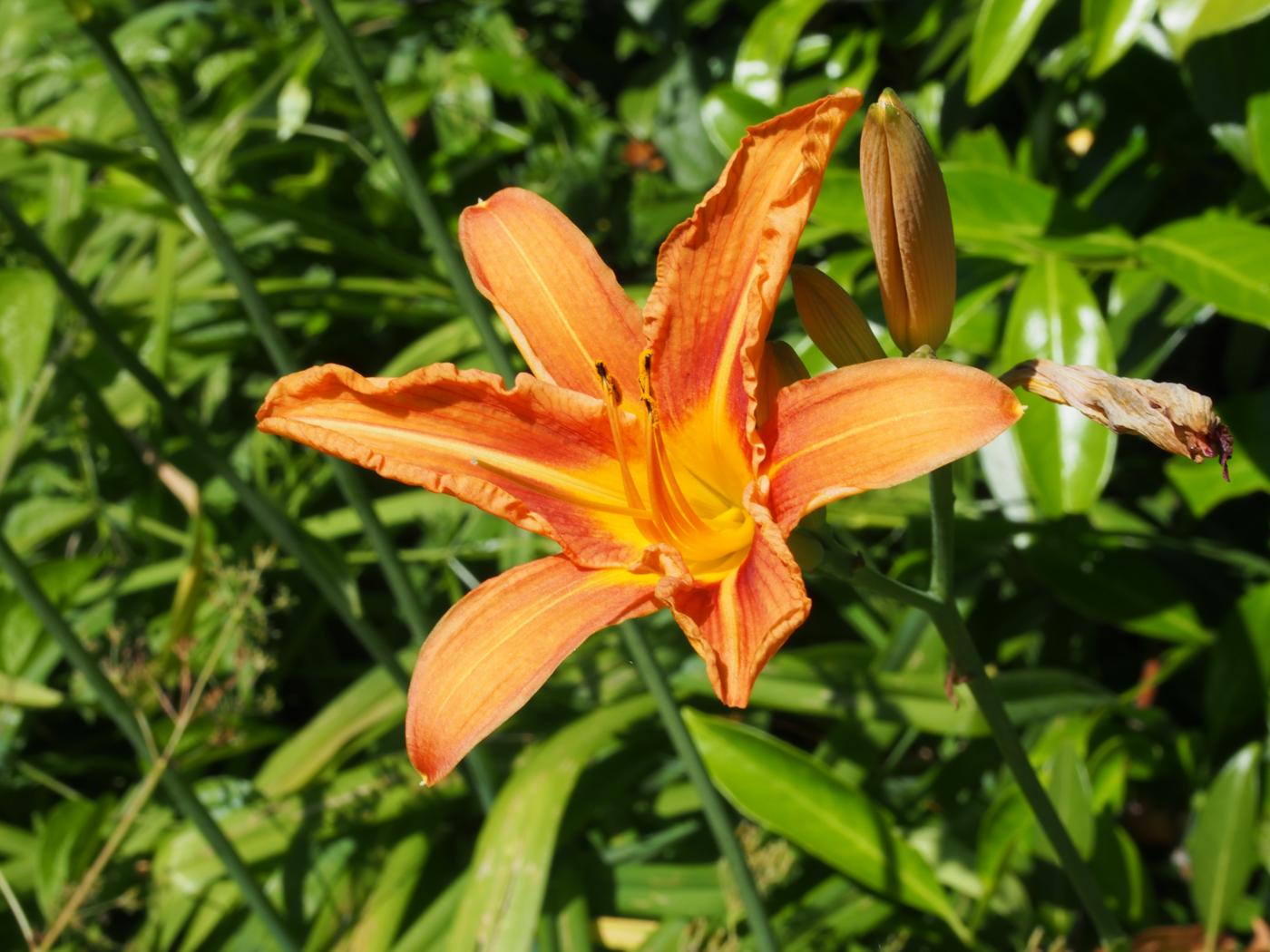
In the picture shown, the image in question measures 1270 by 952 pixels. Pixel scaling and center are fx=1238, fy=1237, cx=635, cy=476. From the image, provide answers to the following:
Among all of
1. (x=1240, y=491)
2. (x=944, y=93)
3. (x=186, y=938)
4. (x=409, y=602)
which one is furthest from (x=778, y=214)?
(x=186, y=938)

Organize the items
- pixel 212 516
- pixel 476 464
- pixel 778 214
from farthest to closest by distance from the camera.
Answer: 1. pixel 212 516
2. pixel 476 464
3. pixel 778 214

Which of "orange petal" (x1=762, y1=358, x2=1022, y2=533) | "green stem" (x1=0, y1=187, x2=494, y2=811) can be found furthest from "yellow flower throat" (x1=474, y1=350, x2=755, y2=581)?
"green stem" (x1=0, y1=187, x2=494, y2=811)

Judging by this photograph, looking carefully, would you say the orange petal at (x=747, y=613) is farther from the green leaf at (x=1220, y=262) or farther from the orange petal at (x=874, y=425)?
the green leaf at (x=1220, y=262)

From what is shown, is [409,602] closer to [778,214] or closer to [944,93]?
[778,214]

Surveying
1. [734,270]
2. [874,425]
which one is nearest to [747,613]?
[874,425]

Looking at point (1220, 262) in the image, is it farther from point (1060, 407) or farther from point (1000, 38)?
point (1000, 38)

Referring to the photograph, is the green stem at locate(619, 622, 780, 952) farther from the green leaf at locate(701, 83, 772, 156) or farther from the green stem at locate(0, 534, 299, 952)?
the green leaf at locate(701, 83, 772, 156)
